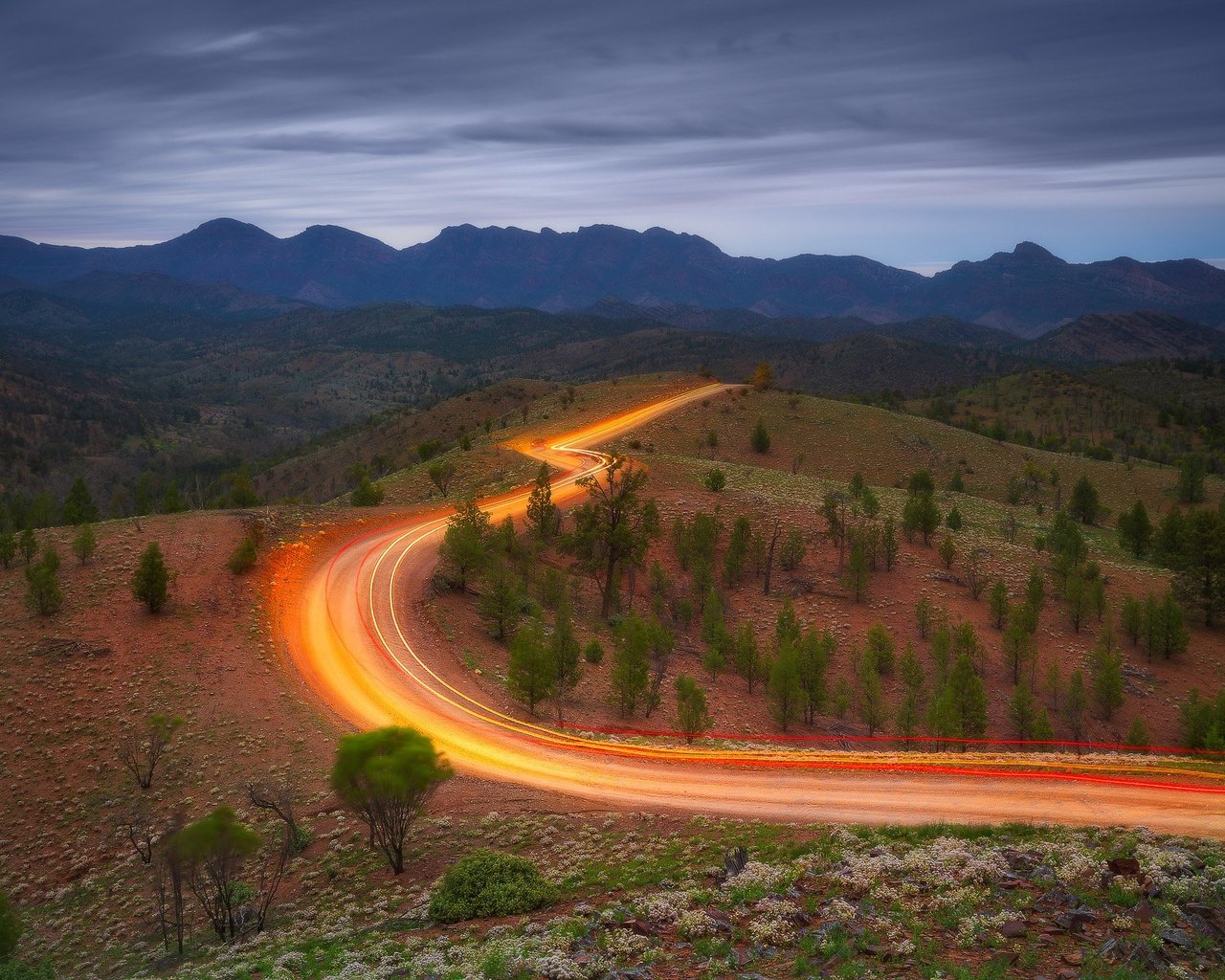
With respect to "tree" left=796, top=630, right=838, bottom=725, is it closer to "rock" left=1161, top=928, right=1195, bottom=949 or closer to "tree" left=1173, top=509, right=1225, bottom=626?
"rock" left=1161, top=928, right=1195, bottom=949

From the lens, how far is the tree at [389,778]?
50.8ft

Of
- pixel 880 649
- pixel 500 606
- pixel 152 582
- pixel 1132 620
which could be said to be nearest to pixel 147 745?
pixel 152 582

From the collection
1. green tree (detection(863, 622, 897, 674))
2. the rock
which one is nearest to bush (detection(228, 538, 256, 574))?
green tree (detection(863, 622, 897, 674))

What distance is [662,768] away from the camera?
20312mm

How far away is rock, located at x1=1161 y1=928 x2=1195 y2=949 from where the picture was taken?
10.9m

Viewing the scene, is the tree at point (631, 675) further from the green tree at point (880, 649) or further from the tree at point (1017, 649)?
the tree at point (1017, 649)

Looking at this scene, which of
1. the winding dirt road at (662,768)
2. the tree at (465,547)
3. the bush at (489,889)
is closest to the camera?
the bush at (489,889)

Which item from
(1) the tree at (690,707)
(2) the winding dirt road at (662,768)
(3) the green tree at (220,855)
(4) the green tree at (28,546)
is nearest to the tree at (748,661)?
(1) the tree at (690,707)

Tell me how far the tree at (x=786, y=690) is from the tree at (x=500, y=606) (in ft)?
32.8

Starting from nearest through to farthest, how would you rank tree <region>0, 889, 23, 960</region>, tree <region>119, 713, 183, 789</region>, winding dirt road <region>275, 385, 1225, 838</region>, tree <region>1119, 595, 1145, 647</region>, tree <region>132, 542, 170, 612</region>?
tree <region>0, 889, 23, 960</region> < winding dirt road <region>275, 385, 1225, 838</region> < tree <region>119, 713, 183, 789</region> < tree <region>132, 542, 170, 612</region> < tree <region>1119, 595, 1145, 647</region>

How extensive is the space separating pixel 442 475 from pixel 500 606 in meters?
20.6

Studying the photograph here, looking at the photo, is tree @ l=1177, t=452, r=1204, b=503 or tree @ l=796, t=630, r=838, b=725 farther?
tree @ l=1177, t=452, r=1204, b=503

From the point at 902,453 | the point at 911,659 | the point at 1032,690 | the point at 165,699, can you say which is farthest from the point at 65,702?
the point at 902,453

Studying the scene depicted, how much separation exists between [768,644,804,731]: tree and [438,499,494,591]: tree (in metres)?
12.7
